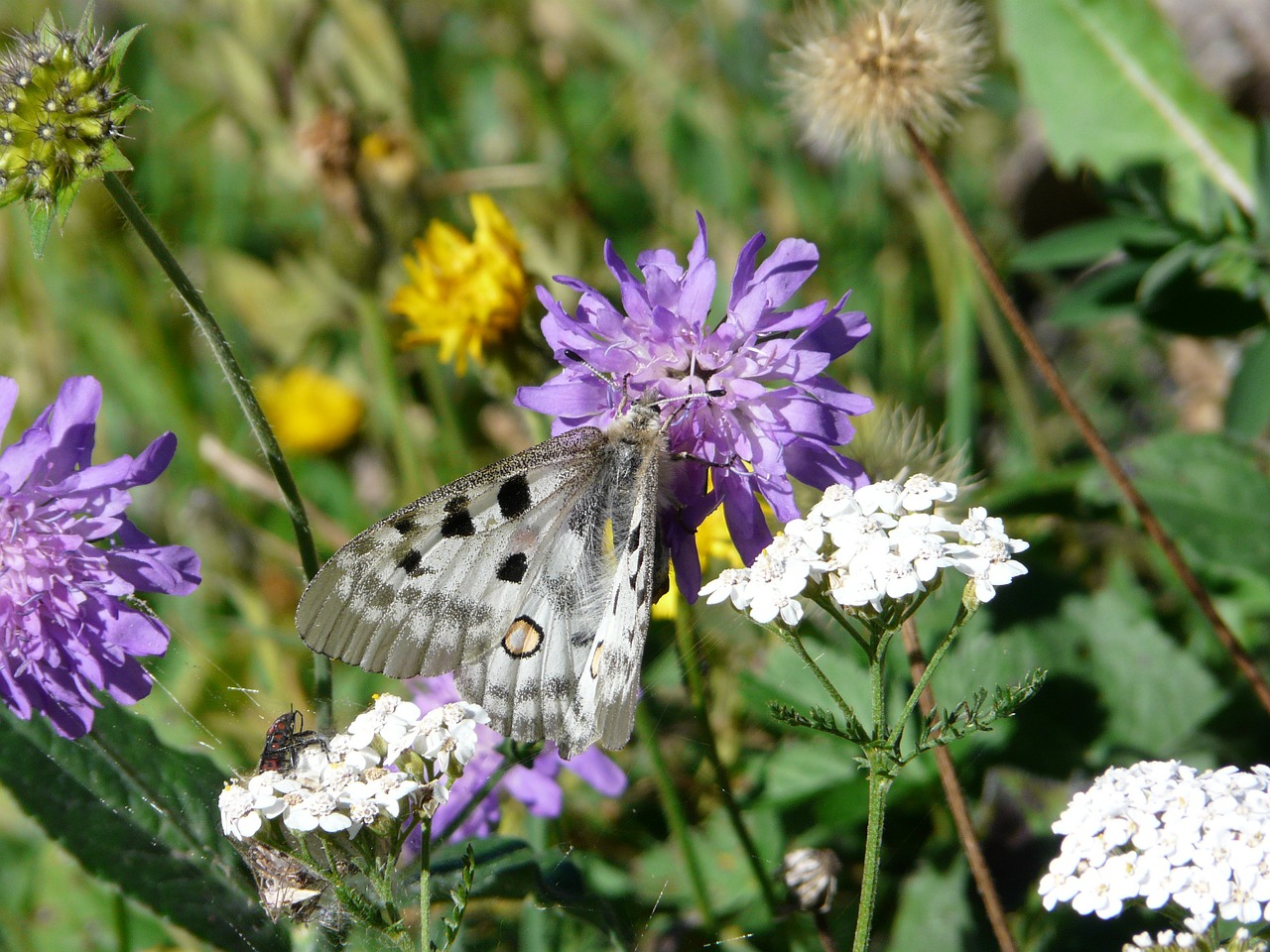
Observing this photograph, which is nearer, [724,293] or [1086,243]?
[1086,243]

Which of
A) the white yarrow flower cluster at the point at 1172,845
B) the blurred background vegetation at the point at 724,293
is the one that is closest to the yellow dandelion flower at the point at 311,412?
the blurred background vegetation at the point at 724,293

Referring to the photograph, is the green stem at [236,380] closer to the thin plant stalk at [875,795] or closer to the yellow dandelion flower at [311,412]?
the thin plant stalk at [875,795]

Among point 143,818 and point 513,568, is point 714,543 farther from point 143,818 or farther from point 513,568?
point 143,818

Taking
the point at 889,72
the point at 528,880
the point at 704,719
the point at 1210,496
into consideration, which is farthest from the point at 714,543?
the point at 1210,496

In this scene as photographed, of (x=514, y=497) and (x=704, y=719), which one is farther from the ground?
(x=514, y=497)

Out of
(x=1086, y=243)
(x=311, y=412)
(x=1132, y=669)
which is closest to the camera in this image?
(x=1132, y=669)

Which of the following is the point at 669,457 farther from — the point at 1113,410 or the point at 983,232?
the point at 983,232
